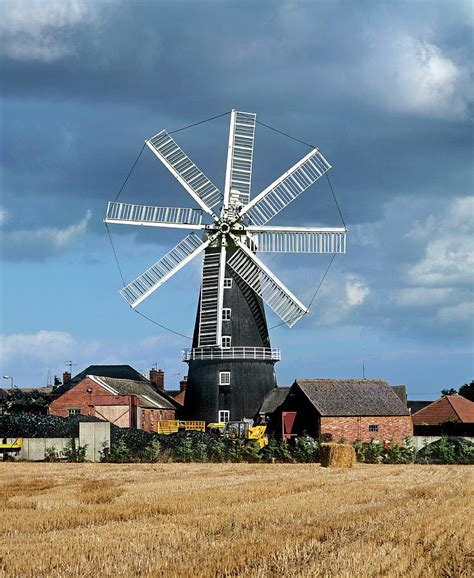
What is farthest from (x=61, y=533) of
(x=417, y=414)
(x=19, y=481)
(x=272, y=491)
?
(x=417, y=414)

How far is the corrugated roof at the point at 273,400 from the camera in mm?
62344

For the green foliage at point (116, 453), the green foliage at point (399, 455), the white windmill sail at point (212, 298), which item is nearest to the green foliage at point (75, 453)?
the green foliage at point (116, 453)

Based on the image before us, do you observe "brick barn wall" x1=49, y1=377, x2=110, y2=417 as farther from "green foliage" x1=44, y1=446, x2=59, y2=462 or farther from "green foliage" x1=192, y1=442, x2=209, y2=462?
"green foliage" x1=192, y1=442, x2=209, y2=462

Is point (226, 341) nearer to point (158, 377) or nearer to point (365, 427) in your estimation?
point (365, 427)

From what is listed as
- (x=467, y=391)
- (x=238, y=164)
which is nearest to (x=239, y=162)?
(x=238, y=164)

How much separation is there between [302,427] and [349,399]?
134 inches

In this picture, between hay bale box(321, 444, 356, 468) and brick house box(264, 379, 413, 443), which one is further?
brick house box(264, 379, 413, 443)

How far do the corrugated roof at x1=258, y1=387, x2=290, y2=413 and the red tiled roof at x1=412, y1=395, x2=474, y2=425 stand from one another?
1673 cm

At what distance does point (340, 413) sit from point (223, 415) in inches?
274

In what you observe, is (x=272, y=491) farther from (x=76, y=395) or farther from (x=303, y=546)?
(x=76, y=395)

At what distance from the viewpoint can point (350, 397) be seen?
62.2 meters

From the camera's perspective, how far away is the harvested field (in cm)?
1312


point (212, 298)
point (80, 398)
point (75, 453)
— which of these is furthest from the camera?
point (80, 398)

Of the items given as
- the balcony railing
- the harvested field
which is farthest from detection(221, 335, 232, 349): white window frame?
the harvested field
